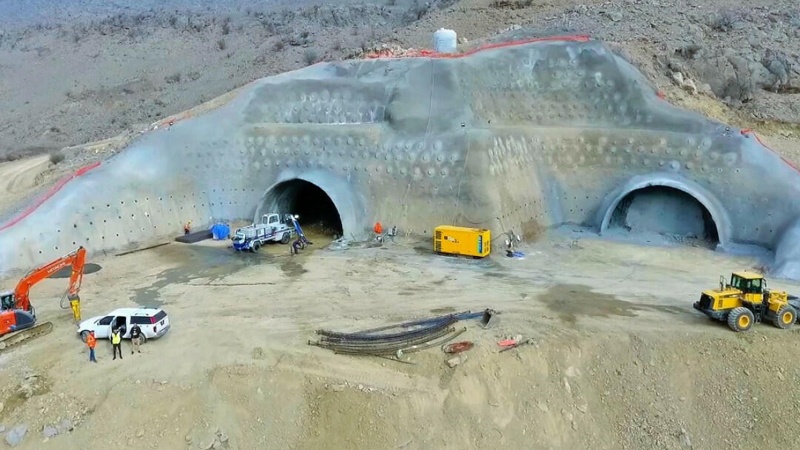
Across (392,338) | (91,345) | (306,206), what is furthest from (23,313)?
(306,206)

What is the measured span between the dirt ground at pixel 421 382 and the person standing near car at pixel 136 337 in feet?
0.93

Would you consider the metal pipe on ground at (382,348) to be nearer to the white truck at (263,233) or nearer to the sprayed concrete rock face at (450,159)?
the sprayed concrete rock face at (450,159)

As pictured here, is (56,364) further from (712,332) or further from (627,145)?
(627,145)

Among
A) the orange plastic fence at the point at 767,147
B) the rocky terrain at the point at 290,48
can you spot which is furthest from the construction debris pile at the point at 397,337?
the rocky terrain at the point at 290,48

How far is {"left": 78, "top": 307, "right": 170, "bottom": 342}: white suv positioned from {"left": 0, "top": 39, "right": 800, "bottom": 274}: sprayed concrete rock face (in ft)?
23.8

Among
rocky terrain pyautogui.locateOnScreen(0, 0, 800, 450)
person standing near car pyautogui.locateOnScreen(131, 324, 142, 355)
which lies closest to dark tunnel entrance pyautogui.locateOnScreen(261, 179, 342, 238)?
rocky terrain pyautogui.locateOnScreen(0, 0, 800, 450)

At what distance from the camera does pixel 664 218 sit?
1017 inches

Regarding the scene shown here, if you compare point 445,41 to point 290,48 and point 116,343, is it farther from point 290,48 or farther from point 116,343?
point 290,48

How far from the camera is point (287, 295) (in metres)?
20.0

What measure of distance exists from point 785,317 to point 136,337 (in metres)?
15.5

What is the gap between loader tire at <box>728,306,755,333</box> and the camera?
16.3 metres

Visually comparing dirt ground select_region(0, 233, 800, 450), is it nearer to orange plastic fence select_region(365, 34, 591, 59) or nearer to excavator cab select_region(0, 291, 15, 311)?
excavator cab select_region(0, 291, 15, 311)

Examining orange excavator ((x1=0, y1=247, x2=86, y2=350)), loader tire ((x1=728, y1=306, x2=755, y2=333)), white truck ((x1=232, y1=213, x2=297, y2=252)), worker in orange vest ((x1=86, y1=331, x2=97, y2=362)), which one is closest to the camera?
worker in orange vest ((x1=86, y1=331, x2=97, y2=362))

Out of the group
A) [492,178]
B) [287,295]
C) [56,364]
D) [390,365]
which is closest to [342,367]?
[390,365]
